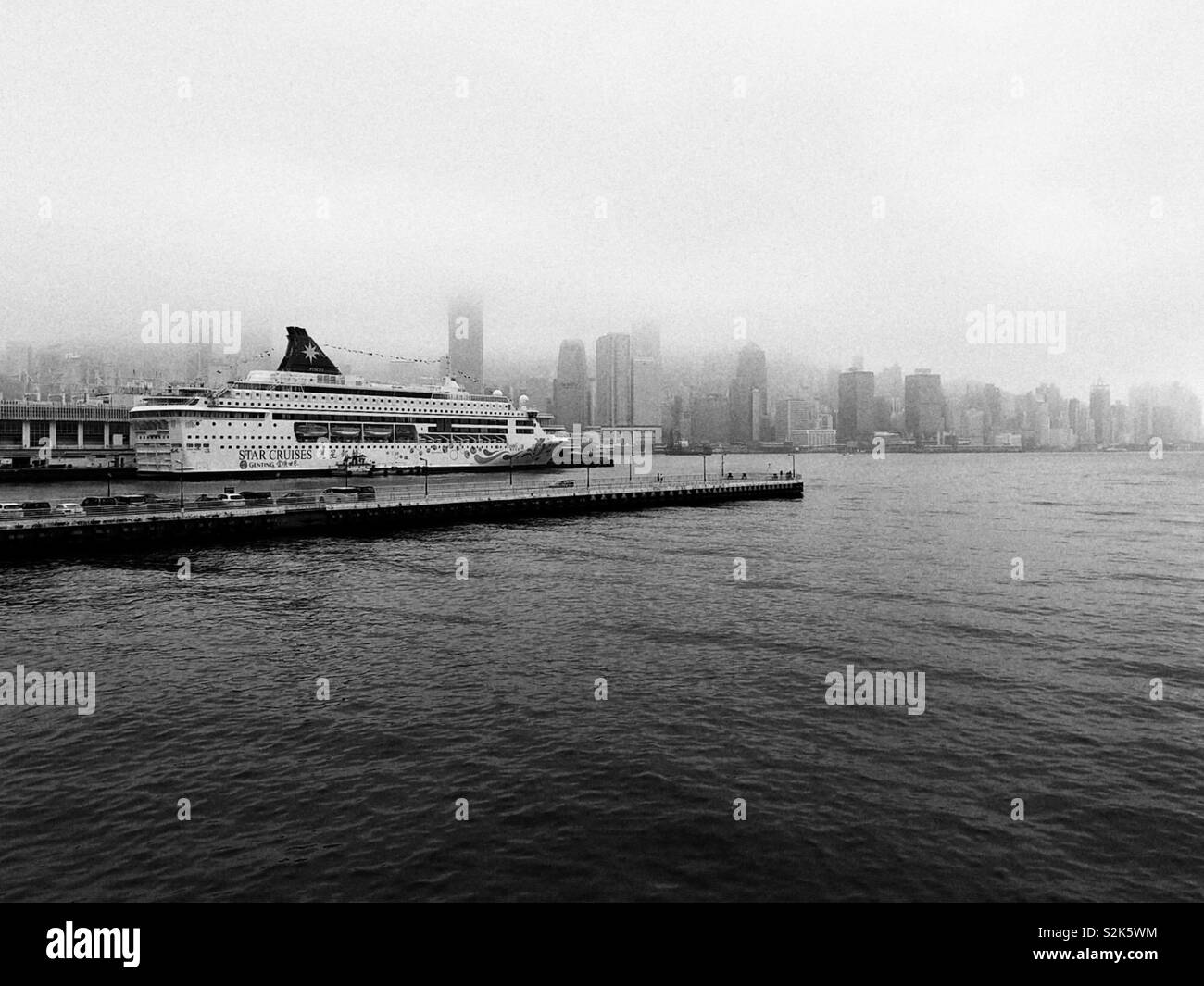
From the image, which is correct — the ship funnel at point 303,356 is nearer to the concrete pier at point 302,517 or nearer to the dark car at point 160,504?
the concrete pier at point 302,517

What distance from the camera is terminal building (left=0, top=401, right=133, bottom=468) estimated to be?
379 ft

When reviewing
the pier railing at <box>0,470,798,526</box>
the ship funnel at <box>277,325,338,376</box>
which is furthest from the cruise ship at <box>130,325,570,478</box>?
the pier railing at <box>0,470,798,526</box>

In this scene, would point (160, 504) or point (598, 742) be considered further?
point (160, 504)

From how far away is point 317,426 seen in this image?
105188 millimetres

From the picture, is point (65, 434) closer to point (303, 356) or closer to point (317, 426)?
point (303, 356)

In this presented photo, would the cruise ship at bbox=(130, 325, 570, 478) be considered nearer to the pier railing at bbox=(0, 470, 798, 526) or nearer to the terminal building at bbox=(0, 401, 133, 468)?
the terminal building at bbox=(0, 401, 133, 468)

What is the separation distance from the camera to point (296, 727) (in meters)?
17.9

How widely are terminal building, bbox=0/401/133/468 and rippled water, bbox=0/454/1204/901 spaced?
96875 mm

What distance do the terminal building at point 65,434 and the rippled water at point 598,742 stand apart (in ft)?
318

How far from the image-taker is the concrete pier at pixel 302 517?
146 ft

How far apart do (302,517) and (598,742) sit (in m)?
43.7

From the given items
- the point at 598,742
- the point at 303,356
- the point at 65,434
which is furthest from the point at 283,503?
the point at 65,434

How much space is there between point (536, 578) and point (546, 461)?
97.1 meters
